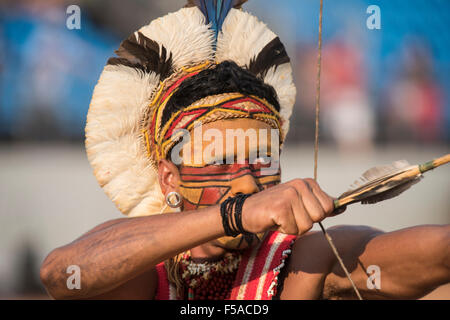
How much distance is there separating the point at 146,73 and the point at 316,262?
50.8 inches

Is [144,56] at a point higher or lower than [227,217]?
higher

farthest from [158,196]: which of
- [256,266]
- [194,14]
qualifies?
[194,14]

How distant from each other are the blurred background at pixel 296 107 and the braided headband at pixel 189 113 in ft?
16.9

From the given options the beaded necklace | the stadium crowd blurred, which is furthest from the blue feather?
the stadium crowd blurred

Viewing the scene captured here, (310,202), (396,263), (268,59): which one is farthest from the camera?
(268,59)

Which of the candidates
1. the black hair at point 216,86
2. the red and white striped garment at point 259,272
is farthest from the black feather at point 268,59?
the red and white striped garment at point 259,272

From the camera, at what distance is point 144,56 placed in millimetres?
2865

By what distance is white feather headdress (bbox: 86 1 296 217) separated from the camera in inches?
113

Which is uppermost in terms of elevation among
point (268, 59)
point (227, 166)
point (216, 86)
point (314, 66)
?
point (314, 66)

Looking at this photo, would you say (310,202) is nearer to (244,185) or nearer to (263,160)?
(244,185)

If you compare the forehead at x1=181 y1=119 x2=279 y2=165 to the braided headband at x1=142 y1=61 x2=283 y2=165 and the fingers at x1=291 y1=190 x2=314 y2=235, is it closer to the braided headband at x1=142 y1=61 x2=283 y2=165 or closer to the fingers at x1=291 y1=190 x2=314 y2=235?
the braided headband at x1=142 y1=61 x2=283 y2=165

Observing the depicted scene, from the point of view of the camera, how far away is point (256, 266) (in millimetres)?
2645

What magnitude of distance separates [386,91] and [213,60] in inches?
245

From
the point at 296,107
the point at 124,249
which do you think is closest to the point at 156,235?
the point at 124,249
